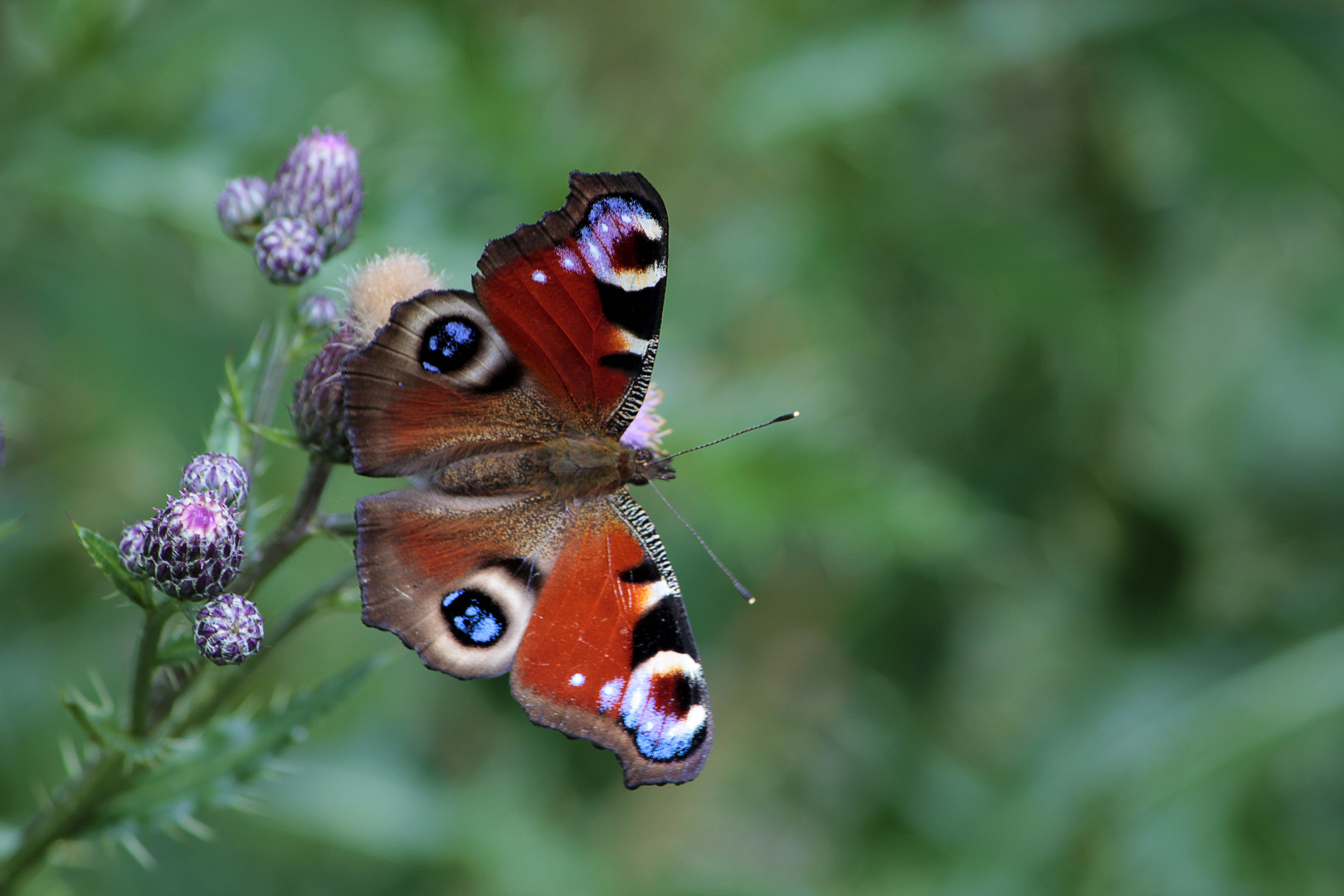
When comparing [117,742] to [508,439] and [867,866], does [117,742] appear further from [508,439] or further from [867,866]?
[867,866]

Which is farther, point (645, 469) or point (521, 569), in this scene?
point (645, 469)

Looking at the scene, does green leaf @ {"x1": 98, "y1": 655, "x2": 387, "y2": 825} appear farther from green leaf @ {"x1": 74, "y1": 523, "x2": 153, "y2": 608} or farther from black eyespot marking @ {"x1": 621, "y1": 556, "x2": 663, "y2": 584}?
black eyespot marking @ {"x1": 621, "y1": 556, "x2": 663, "y2": 584}

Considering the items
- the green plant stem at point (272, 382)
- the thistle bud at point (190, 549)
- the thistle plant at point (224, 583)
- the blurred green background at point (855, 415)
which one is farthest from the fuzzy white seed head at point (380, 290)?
the blurred green background at point (855, 415)

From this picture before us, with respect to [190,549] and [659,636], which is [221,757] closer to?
[190,549]

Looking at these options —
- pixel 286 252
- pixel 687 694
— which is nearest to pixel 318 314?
pixel 286 252

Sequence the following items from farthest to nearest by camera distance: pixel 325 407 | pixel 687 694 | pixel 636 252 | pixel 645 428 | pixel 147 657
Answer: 1. pixel 645 428
2. pixel 636 252
3. pixel 325 407
4. pixel 687 694
5. pixel 147 657

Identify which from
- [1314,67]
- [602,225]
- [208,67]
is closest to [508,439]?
[602,225]
